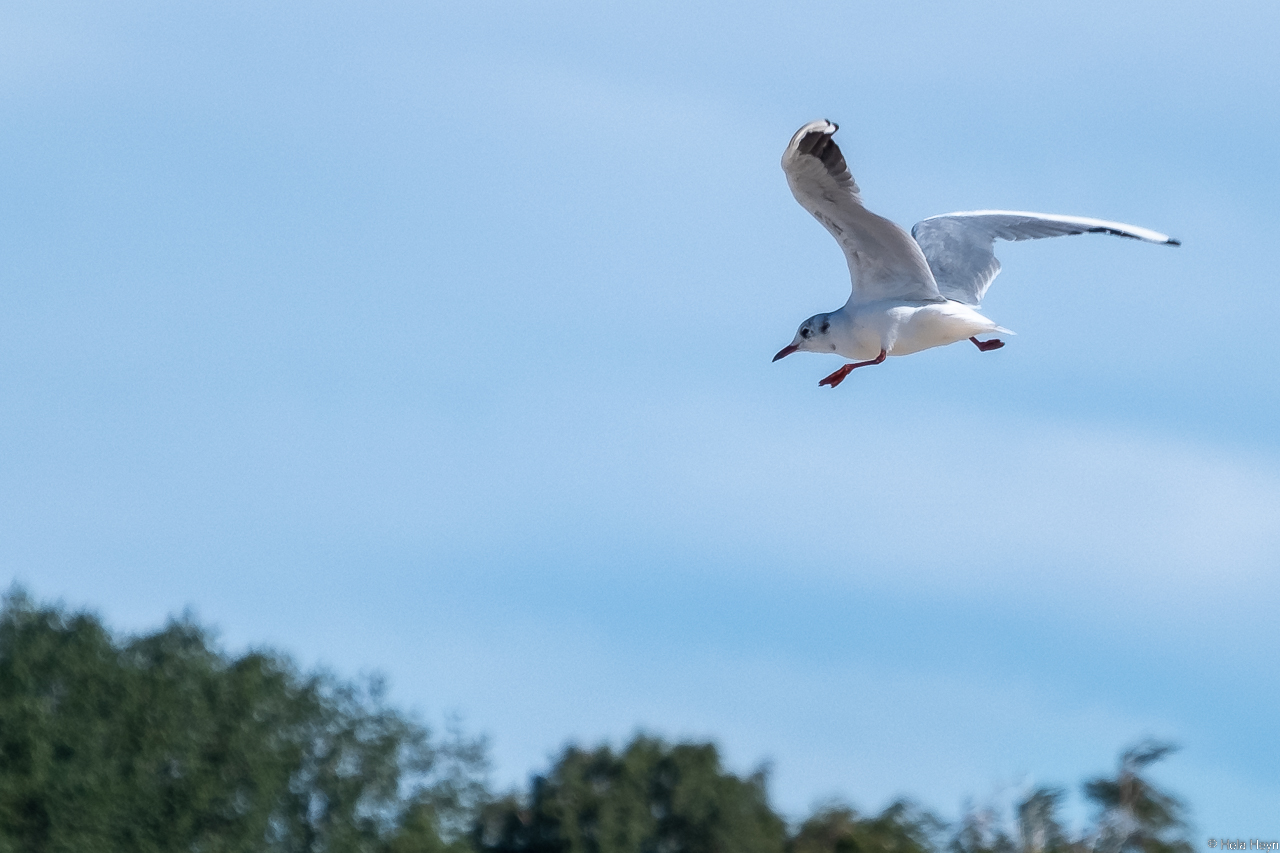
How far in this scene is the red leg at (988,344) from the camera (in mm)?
15547

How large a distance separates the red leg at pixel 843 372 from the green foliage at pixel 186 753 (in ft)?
80.0

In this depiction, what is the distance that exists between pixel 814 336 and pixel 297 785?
28.0 m

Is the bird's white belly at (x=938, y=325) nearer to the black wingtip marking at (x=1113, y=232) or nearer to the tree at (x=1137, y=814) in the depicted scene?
the black wingtip marking at (x=1113, y=232)

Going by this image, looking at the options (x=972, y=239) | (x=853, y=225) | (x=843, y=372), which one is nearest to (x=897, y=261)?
(x=853, y=225)

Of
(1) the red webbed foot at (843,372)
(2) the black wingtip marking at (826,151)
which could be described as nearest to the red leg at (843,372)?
(1) the red webbed foot at (843,372)

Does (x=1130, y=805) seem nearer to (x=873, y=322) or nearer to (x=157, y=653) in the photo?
(x=157, y=653)

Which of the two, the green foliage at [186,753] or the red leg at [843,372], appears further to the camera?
the green foliage at [186,753]

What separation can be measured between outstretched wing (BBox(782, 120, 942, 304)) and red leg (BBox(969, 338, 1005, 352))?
3.22ft

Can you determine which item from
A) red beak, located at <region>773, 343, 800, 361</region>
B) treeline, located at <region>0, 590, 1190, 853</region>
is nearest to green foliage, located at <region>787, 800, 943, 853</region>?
treeline, located at <region>0, 590, 1190, 853</region>

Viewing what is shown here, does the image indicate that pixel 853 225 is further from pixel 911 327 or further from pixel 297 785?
pixel 297 785

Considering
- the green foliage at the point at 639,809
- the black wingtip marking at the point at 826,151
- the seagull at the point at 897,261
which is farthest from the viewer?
the green foliage at the point at 639,809

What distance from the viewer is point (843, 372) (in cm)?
1488

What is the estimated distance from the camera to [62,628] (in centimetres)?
4022

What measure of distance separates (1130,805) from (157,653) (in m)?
19.9
